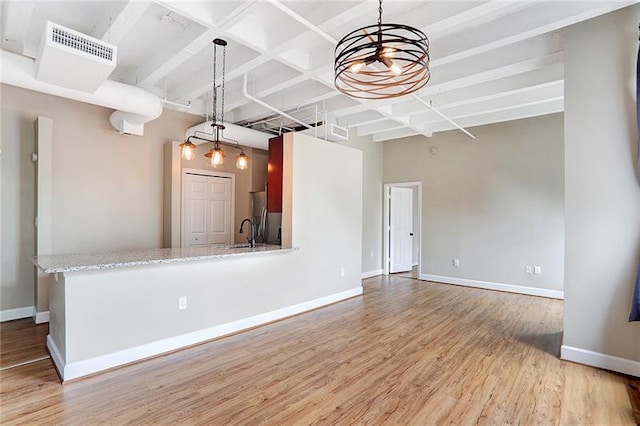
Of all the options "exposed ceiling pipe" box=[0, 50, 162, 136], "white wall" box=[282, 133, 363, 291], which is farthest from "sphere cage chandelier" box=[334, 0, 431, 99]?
"exposed ceiling pipe" box=[0, 50, 162, 136]

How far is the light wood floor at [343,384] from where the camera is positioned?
2.24 meters

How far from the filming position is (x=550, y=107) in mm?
5117

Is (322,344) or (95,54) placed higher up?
(95,54)

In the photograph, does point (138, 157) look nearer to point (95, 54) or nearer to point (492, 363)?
point (95, 54)

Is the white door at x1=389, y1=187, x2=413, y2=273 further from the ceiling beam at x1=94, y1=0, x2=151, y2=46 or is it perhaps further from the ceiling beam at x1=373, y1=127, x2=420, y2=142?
the ceiling beam at x1=94, y1=0, x2=151, y2=46

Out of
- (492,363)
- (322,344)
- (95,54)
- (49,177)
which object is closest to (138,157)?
(49,177)

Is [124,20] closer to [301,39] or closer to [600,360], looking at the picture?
[301,39]

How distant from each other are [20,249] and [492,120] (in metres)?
7.07

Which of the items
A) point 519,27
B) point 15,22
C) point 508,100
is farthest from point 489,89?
point 15,22

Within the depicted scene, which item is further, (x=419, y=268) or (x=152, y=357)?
(x=419, y=268)

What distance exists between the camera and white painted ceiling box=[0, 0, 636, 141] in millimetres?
2742

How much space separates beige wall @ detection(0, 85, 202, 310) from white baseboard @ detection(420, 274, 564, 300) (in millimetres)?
5266

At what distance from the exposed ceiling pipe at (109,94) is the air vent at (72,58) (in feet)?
0.45

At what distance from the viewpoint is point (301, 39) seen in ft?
10.0
